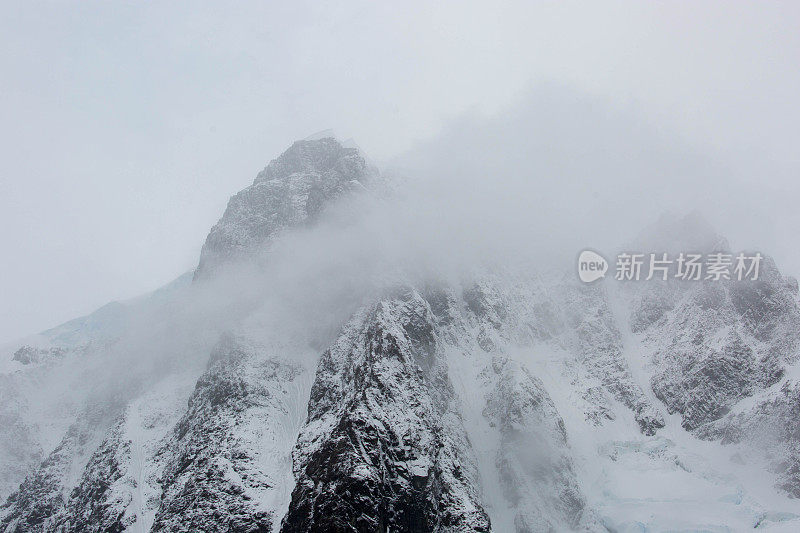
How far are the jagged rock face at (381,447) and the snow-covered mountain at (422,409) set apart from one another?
0.39 m

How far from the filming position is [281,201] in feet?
493

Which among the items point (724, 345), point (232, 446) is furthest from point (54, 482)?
point (724, 345)

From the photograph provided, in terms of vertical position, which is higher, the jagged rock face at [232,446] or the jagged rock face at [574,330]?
the jagged rock face at [232,446]

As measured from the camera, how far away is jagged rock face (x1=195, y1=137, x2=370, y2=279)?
5527 inches

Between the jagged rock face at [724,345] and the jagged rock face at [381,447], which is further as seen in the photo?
the jagged rock face at [724,345]

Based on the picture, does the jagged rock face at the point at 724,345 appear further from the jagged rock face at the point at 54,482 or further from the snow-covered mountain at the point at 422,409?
the jagged rock face at the point at 54,482

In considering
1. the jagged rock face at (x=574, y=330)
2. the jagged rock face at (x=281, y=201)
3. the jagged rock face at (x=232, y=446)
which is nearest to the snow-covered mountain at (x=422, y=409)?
the jagged rock face at (x=232, y=446)

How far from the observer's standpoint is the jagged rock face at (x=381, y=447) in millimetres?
70562

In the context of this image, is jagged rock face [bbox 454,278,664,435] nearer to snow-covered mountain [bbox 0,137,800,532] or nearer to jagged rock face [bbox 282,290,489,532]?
snow-covered mountain [bbox 0,137,800,532]

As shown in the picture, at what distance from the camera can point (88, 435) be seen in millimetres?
112562

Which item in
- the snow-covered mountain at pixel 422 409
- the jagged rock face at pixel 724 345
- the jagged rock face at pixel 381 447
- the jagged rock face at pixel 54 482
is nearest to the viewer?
the jagged rock face at pixel 381 447

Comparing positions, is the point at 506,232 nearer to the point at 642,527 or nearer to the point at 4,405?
the point at 642,527

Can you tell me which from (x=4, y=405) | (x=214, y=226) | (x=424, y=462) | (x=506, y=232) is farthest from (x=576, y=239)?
(x=4, y=405)

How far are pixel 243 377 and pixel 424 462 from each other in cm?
4435
